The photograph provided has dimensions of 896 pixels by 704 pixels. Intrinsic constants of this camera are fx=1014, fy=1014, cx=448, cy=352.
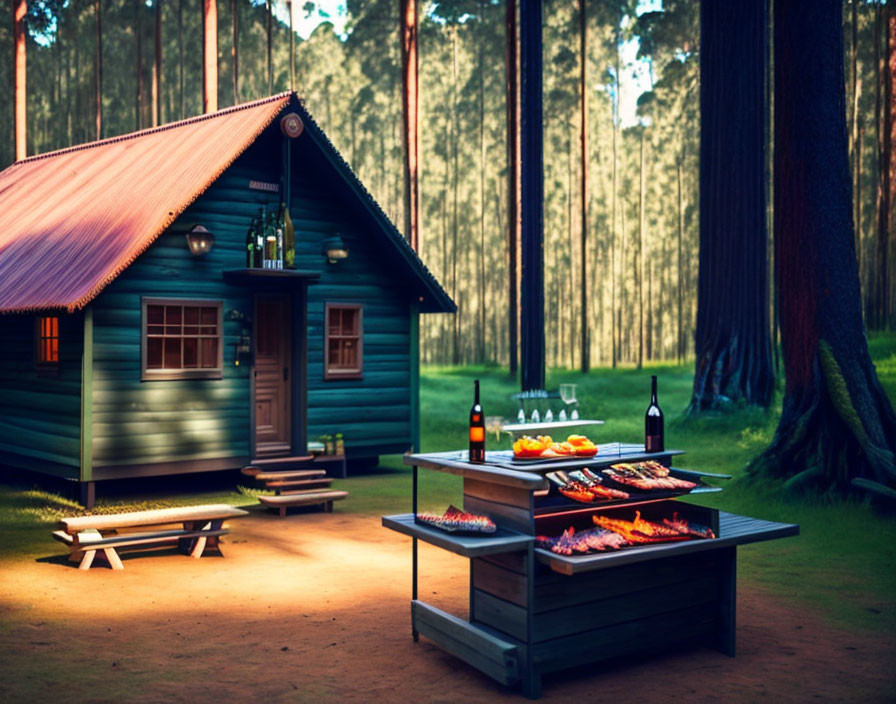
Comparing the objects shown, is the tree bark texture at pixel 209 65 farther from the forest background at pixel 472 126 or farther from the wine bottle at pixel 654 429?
the forest background at pixel 472 126

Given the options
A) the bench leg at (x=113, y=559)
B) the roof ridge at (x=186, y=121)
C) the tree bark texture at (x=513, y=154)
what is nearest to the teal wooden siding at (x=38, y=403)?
the bench leg at (x=113, y=559)

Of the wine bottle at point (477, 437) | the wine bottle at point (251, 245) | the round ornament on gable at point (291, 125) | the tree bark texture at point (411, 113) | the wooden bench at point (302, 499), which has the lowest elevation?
the wooden bench at point (302, 499)

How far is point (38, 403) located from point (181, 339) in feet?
7.28

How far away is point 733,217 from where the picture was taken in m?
18.8

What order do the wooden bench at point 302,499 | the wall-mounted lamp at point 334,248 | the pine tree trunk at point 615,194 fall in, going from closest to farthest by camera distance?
the wooden bench at point 302,499 < the wall-mounted lamp at point 334,248 < the pine tree trunk at point 615,194

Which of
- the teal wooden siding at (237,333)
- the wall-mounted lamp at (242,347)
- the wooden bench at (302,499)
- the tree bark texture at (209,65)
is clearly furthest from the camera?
the tree bark texture at (209,65)

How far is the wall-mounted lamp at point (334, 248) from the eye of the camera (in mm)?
15578

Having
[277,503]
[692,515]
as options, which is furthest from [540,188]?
[692,515]

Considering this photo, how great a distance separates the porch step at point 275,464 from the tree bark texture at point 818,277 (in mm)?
6601

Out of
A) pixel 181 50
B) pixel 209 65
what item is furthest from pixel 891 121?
pixel 181 50

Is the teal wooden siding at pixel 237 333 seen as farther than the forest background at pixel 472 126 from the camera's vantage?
No

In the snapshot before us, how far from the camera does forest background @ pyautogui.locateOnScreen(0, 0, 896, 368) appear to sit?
47.1 metres

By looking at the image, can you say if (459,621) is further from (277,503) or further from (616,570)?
(277,503)

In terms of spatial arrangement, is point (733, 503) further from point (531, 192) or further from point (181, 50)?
point (181, 50)
